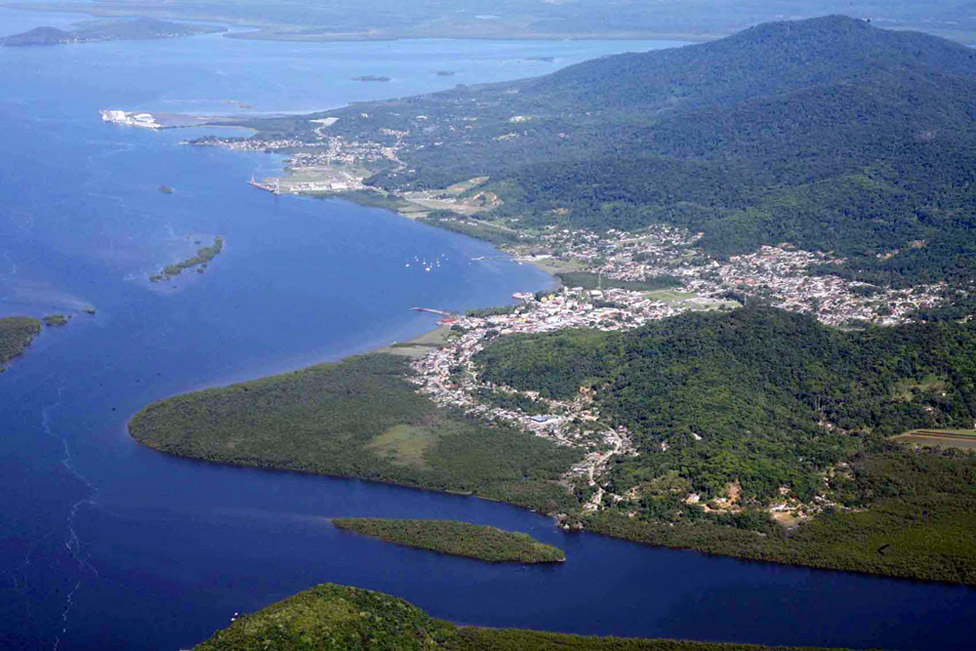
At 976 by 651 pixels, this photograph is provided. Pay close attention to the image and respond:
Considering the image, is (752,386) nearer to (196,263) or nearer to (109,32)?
(196,263)

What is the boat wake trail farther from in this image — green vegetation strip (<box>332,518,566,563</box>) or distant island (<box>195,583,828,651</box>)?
green vegetation strip (<box>332,518,566,563</box>)


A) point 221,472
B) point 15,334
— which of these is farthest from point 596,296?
point 15,334

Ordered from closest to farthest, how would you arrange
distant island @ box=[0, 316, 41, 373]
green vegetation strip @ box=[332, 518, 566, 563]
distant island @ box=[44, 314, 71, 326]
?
green vegetation strip @ box=[332, 518, 566, 563], distant island @ box=[0, 316, 41, 373], distant island @ box=[44, 314, 71, 326]

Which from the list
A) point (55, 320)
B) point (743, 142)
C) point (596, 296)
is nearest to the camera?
point (55, 320)

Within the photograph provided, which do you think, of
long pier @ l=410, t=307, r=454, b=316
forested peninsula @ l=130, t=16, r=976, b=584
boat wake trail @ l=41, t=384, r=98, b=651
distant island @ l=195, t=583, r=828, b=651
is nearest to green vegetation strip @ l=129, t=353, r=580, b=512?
forested peninsula @ l=130, t=16, r=976, b=584

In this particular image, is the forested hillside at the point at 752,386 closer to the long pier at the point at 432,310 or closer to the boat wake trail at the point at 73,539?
the long pier at the point at 432,310

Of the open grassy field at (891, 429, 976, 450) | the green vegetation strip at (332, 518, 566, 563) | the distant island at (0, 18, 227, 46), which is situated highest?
the distant island at (0, 18, 227, 46)
